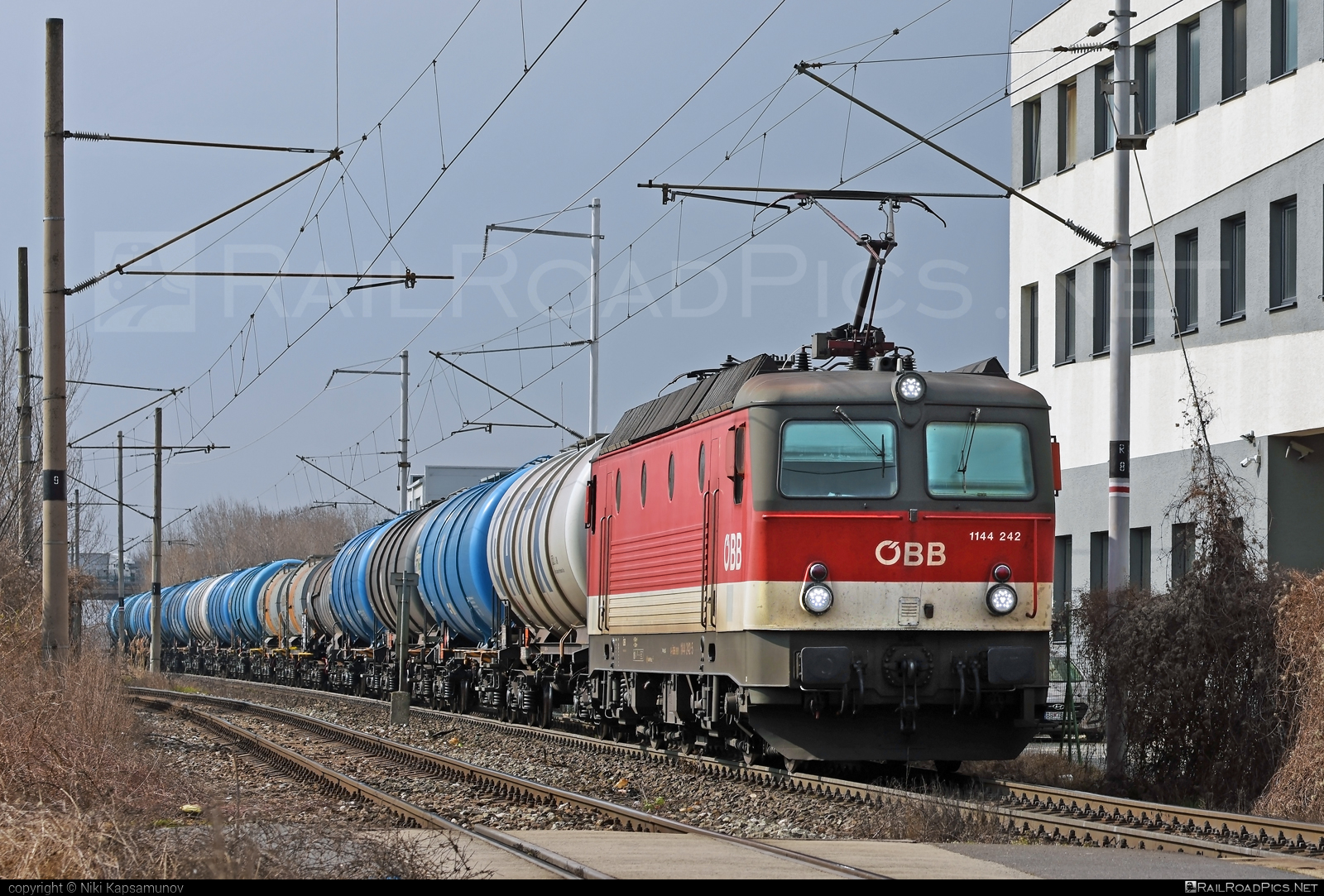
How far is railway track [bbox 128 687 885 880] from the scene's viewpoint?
29.7ft

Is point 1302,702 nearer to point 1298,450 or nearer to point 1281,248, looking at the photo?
point 1298,450

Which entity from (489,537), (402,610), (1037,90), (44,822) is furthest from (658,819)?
(1037,90)

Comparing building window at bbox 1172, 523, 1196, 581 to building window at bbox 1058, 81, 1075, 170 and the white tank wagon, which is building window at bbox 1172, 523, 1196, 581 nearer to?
the white tank wagon

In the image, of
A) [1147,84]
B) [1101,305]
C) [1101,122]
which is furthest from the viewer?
[1101,305]

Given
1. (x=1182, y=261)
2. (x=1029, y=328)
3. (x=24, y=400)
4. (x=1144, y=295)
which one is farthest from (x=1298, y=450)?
(x=24, y=400)

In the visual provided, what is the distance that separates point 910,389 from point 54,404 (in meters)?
9.82

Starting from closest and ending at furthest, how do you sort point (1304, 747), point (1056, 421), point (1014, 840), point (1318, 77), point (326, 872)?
point (326, 872), point (1014, 840), point (1304, 747), point (1318, 77), point (1056, 421)

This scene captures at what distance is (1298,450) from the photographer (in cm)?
2186

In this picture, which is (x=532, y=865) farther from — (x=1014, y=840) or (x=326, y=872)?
(x=1014, y=840)

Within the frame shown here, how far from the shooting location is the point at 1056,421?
28.5 meters

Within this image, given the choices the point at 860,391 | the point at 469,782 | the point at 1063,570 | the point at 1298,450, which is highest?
the point at 860,391

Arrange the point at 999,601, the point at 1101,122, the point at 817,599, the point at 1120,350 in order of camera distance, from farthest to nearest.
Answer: the point at 1101,122
the point at 1120,350
the point at 999,601
the point at 817,599

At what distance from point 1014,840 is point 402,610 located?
16.3 meters

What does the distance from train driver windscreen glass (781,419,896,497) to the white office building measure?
4.33 meters
